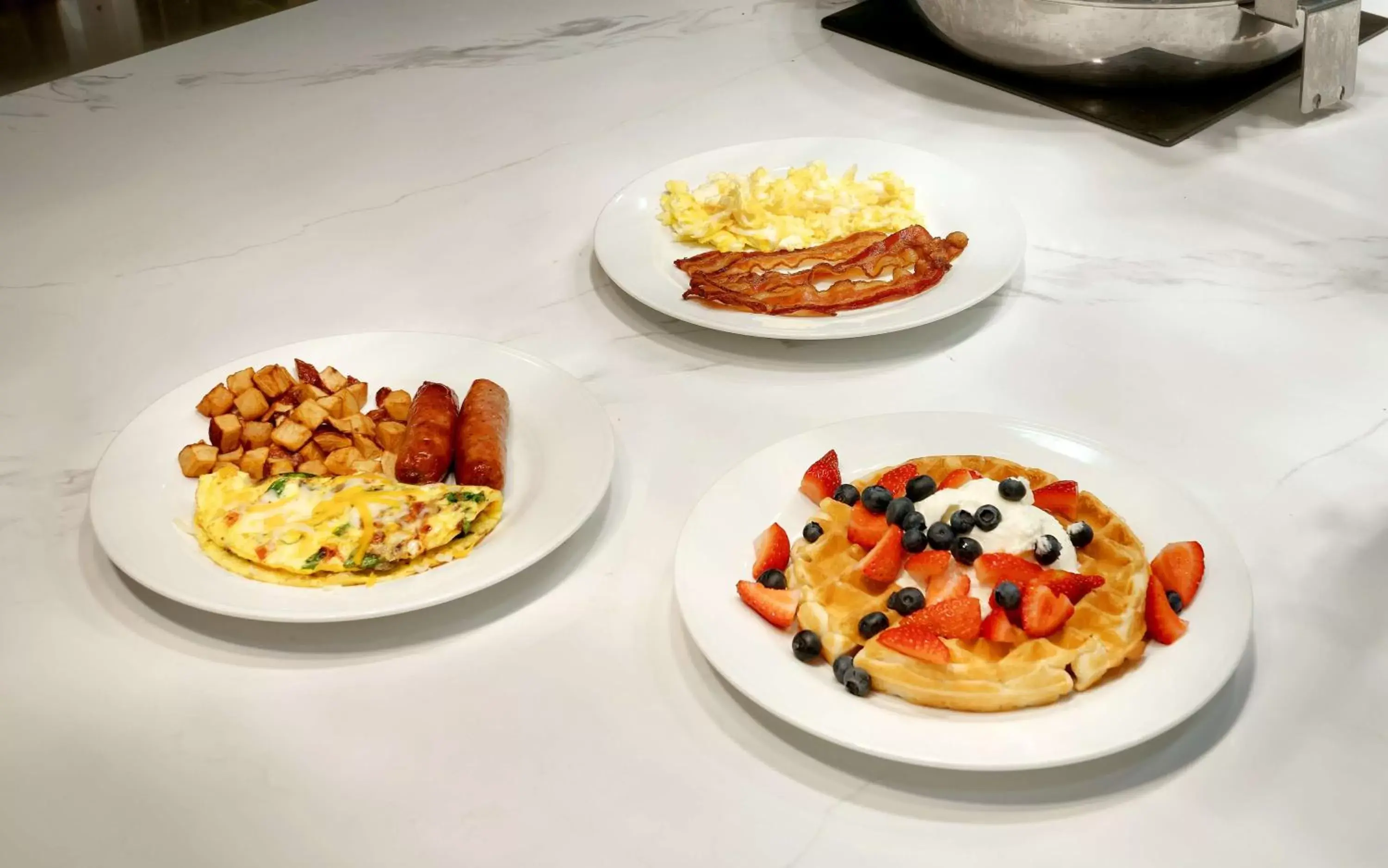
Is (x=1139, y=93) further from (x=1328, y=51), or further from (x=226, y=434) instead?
(x=226, y=434)

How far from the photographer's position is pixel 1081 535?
1.35m

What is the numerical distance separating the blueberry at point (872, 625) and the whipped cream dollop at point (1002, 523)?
0.27 ft

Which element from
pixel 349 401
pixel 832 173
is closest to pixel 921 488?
pixel 349 401

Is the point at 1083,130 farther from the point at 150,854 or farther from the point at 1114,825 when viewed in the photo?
the point at 150,854

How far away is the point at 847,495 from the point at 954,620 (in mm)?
236

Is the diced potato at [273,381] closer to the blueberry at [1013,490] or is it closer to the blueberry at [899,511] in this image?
the blueberry at [899,511]

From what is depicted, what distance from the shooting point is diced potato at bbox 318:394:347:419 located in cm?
163

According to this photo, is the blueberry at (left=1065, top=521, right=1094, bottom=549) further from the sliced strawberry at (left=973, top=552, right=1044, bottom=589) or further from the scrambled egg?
the scrambled egg

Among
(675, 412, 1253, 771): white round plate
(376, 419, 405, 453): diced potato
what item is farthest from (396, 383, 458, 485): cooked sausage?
(675, 412, 1253, 771): white round plate

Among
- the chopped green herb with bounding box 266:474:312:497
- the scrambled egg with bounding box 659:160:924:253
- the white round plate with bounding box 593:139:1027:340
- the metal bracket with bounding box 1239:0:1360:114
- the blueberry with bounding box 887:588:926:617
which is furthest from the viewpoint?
the metal bracket with bounding box 1239:0:1360:114

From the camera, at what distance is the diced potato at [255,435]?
5.24 ft

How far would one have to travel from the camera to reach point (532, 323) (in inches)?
77.5

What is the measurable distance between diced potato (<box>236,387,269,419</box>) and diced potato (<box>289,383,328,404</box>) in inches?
1.4

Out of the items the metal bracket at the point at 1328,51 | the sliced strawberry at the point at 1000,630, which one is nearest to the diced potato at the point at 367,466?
the sliced strawberry at the point at 1000,630
